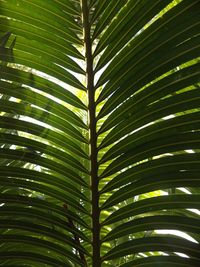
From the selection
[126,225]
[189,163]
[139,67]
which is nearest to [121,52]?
[139,67]

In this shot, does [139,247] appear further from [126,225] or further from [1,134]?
[1,134]

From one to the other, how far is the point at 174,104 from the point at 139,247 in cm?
36

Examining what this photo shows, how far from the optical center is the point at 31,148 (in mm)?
1108

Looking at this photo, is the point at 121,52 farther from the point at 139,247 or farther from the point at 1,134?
the point at 139,247

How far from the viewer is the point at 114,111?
1112 millimetres

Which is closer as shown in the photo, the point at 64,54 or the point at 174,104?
the point at 174,104

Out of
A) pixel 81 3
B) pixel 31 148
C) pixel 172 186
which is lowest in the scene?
pixel 172 186

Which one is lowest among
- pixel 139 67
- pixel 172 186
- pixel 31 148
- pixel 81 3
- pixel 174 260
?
pixel 174 260

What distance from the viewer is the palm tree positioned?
3.37 feet

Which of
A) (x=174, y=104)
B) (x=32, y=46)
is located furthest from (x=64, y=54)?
(x=174, y=104)

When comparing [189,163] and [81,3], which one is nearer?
[189,163]

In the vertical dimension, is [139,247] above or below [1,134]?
below

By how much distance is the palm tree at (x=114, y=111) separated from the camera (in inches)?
40.4

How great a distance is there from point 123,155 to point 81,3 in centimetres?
41
